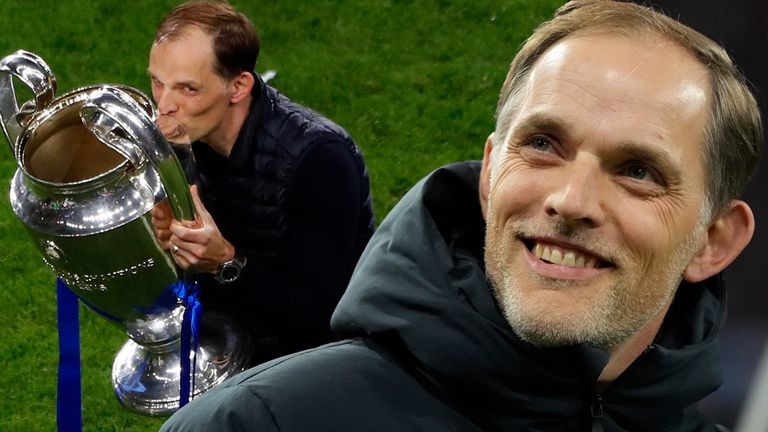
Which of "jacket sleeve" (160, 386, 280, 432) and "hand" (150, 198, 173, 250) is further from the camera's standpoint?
"hand" (150, 198, 173, 250)

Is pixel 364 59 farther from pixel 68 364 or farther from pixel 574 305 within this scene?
pixel 574 305

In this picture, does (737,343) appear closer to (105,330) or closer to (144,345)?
(144,345)

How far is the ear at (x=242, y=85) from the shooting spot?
392 centimetres

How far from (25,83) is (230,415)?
1.69m

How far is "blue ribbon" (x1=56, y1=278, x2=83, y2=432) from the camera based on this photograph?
3525 millimetres

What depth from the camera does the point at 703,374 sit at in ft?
6.54

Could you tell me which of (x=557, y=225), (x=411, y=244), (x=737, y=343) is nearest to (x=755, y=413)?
(x=557, y=225)

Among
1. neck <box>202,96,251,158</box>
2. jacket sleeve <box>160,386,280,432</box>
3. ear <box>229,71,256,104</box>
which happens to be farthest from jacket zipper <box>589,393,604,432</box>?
ear <box>229,71,256,104</box>

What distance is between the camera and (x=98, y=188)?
3014 millimetres

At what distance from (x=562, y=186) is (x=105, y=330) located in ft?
13.5

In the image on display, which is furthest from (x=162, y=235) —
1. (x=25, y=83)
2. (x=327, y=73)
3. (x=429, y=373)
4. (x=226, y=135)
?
(x=327, y=73)

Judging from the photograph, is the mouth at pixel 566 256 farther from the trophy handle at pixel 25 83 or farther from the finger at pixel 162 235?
the trophy handle at pixel 25 83

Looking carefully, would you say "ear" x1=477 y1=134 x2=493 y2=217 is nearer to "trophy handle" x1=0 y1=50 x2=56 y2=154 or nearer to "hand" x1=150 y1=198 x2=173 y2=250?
"hand" x1=150 y1=198 x2=173 y2=250

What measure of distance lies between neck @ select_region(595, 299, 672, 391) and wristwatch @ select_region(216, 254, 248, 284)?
171cm
